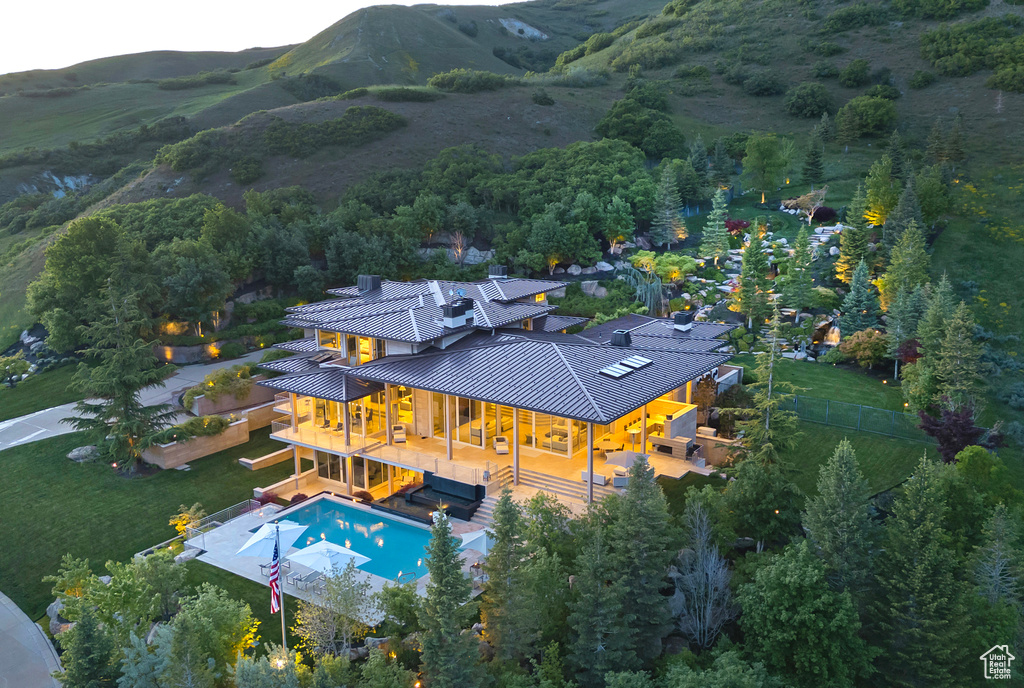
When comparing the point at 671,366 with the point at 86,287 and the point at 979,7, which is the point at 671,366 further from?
the point at 979,7

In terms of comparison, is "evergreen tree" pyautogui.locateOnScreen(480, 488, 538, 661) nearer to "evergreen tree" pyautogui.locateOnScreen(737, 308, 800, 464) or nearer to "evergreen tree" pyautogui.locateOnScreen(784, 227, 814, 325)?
"evergreen tree" pyautogui.locateOnScreen(737, 308, 800, 464)

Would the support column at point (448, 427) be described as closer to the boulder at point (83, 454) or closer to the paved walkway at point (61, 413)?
the paved walkway at point (61, 413)

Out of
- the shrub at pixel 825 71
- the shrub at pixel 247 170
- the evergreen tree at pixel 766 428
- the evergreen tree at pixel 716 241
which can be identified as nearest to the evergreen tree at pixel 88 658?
the evergreen tree at pixel 766 428

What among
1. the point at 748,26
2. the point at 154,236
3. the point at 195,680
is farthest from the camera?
the point at 748,26

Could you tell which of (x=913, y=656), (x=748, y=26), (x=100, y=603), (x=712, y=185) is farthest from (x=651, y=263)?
(x=748, y=26)

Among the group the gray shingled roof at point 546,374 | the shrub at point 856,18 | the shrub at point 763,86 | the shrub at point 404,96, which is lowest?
the gray shingled roof at point 546,374

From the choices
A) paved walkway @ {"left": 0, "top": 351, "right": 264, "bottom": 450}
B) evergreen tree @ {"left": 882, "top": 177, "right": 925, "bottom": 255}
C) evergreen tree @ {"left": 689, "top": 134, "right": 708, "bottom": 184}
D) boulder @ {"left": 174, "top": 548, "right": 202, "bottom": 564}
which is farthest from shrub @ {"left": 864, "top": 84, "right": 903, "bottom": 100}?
boulder @ {"left": 174, "top": 548, "right": 202, "bottom": 564}
